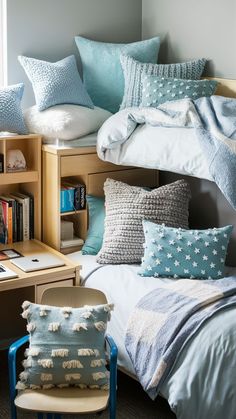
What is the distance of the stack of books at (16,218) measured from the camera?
344 centimetres

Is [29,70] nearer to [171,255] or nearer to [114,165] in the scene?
[114,165]

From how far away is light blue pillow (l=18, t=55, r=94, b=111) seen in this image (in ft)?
11.4

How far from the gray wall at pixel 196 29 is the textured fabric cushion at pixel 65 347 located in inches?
63.7

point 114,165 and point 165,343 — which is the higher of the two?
point 114,165

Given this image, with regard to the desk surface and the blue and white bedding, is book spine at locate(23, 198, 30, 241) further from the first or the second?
the blue and white bedding

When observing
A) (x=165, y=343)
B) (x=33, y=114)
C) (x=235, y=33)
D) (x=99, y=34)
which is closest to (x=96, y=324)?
(x=165, y=343)

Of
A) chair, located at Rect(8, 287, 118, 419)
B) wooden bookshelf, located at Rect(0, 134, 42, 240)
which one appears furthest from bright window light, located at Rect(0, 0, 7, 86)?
chair, located at Rect(8, 287, 118, 419)

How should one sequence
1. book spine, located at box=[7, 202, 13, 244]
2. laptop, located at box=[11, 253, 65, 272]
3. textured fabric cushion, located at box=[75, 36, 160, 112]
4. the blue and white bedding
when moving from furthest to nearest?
textured fabric cushion, located at box=[75, 36, 160, 112]
book spine, located at box=[7, 202, 13, 244]
laptop, located at box=[11, 253, 65, 272]
the blue and white bedding

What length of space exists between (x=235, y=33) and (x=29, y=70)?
1053 mm

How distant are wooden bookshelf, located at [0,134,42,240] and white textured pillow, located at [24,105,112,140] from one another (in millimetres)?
68

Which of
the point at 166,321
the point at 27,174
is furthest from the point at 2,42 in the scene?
the point at 166,321

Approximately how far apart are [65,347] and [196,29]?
6.53ft

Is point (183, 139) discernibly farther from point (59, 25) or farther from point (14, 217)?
point (59, 25)

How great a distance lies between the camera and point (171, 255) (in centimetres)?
305
